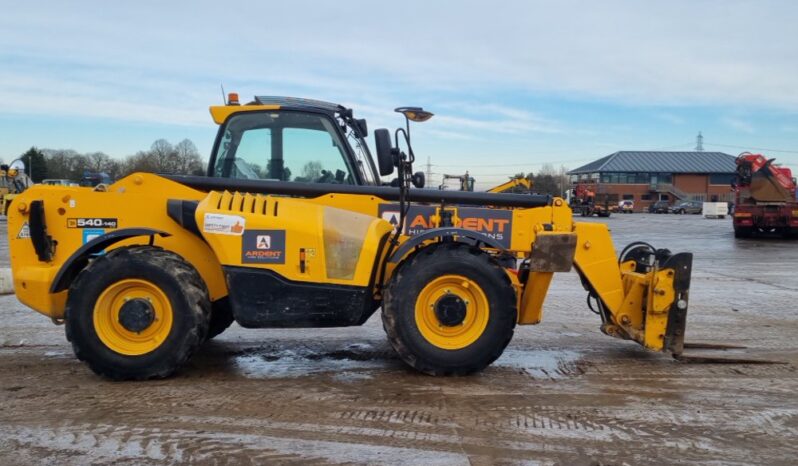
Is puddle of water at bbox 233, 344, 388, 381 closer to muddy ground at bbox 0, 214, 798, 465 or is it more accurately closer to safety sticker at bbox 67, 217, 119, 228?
muddy ground at bbox 0, 214, 798, 465

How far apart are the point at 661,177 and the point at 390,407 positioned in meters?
87.2

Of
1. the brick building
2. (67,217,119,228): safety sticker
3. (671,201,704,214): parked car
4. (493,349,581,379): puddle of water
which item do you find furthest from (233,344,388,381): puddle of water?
the brick building

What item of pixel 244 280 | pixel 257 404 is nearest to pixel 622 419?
pixel 257 404

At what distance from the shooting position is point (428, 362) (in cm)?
507

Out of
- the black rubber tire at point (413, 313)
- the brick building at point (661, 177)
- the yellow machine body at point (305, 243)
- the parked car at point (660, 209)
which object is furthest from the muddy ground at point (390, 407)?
the brick building at point (661, 177)

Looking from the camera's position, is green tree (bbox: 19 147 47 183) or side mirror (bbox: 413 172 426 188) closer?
side mirror (bbox: 413 172 426 188)

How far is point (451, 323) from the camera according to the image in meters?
5.06

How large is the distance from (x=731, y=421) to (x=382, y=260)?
2713 millimetres

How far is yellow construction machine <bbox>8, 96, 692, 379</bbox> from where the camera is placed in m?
4.96

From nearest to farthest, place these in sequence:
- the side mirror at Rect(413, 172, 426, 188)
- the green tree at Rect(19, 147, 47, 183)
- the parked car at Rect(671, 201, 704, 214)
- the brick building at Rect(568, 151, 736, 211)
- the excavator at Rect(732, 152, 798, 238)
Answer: the side mirror at Rect(413, 172, 426, 188) → the excavator at Rect(732, 152, 798, 238) → the green tree at Rect(19, 147, 47, 183) → the parked car at Rect(671, 201, 704, 214) → the brick building at Rect(568, 151, 736, 211)

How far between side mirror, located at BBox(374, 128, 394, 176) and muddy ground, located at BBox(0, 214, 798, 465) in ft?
5.42

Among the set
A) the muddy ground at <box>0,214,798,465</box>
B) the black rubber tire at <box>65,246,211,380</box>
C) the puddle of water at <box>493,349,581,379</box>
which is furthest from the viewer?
the puddle of water at <box>493,349,581,379</box>

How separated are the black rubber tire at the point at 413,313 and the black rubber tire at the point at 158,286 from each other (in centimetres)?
145

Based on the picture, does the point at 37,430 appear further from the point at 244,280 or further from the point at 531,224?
the point at 531,224
